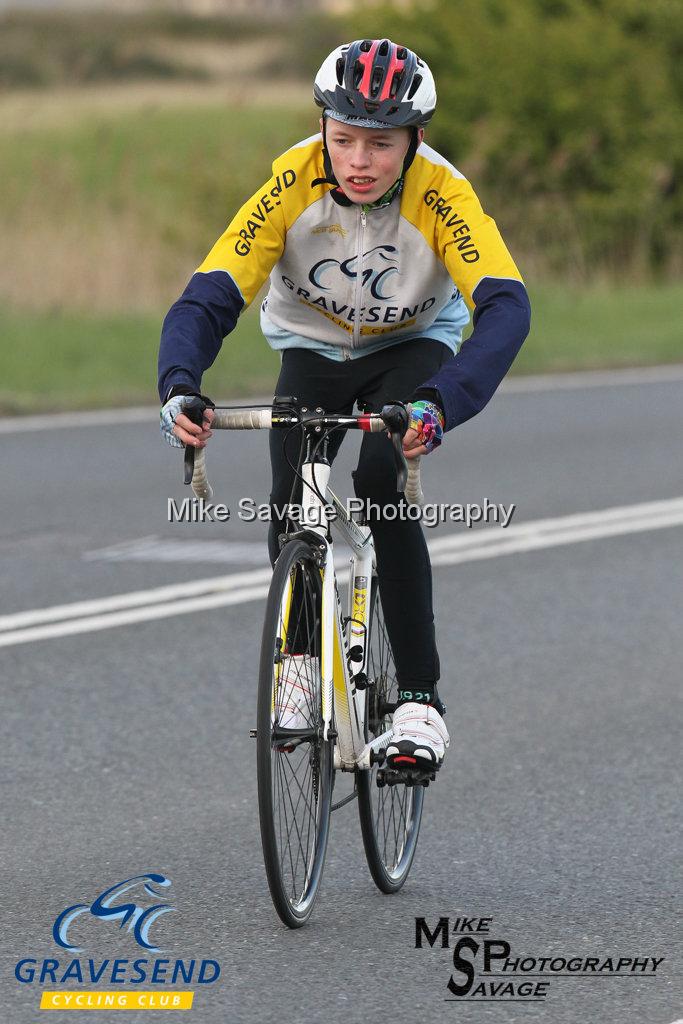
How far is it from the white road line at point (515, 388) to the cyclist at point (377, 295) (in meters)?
6.35

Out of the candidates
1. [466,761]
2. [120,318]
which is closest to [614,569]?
[466,761]

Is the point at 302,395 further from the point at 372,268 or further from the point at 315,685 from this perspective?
the point at 315,685

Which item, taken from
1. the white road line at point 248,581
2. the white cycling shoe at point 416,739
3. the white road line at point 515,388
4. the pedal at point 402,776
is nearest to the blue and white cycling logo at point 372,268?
the white cycling shoe at point 416,739

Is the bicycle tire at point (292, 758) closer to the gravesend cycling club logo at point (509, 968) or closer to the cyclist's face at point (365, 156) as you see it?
the gravesend cycling club logo at point (509, 968)

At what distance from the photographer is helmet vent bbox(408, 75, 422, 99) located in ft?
14.8

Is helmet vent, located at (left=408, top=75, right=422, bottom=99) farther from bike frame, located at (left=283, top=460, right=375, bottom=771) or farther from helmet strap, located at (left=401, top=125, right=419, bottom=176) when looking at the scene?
bike frame, located at (left=283, top=460, right=375, bottom=771)

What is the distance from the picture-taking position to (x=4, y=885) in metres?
4.79

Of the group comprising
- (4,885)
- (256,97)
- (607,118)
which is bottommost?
(4,885)

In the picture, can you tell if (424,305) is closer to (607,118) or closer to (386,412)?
(386,412)

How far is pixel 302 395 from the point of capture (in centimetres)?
493

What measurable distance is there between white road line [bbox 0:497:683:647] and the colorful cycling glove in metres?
3.54

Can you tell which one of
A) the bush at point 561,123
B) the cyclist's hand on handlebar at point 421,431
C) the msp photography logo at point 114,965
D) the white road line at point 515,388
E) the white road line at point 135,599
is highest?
the bush at point 561,123

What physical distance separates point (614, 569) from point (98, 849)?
420 cm

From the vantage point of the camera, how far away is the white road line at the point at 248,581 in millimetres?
7617
